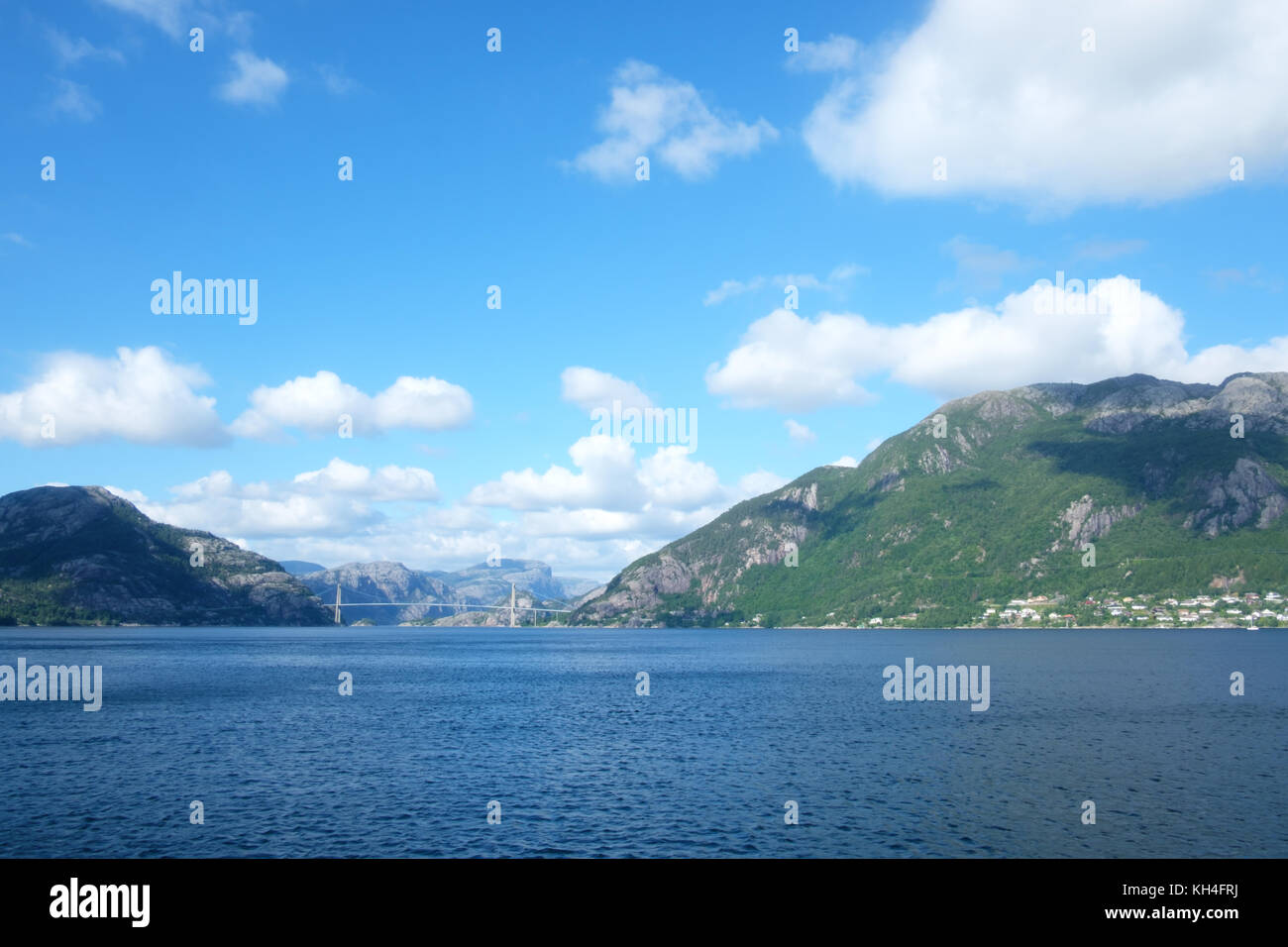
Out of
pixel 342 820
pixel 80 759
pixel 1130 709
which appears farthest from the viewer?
pixel 1130 709

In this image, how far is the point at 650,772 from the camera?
56.2 meters

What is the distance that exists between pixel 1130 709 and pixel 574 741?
6003 cm

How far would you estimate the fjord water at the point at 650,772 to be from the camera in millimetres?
39969

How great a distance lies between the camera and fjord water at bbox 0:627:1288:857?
131 feet
